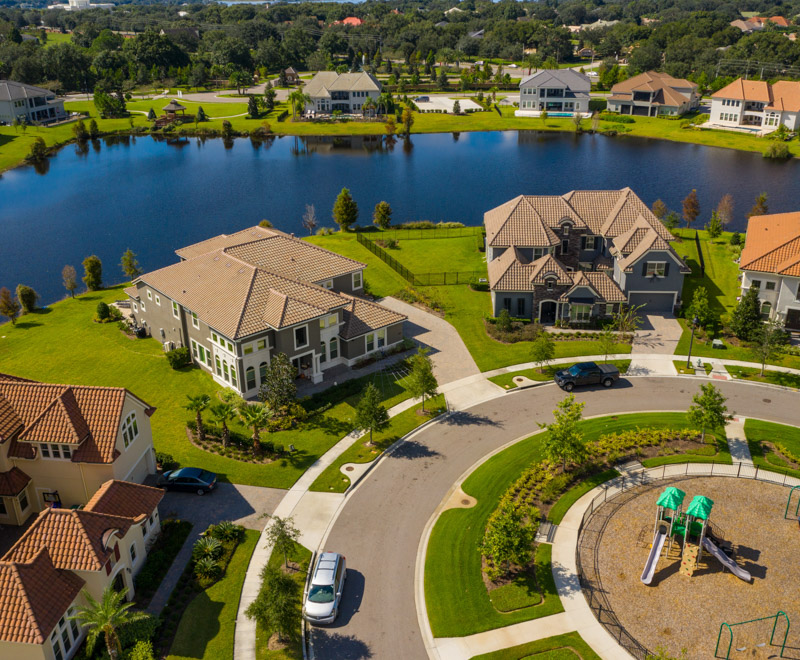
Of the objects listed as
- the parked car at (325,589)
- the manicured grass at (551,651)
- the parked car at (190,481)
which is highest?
the parked car at (190,481)

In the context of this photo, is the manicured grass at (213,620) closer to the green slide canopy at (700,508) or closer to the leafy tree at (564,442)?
the leafy tree at (564,442)

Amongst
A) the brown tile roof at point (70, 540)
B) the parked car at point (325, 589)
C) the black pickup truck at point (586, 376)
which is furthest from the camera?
the black pickup truck at point (586, 376)

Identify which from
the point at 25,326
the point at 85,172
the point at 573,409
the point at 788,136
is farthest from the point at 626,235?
the point at 85,172

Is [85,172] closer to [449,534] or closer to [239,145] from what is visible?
[239,145]

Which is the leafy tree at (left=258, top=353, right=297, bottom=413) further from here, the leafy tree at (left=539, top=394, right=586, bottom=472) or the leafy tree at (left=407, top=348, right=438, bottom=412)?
the leafy tree at (left=539, top=394, right=586, bottom=472)

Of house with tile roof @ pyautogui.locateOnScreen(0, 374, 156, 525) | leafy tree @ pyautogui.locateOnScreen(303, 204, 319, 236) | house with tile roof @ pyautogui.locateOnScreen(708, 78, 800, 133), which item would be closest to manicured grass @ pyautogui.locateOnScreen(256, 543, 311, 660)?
house with tile roof @ pyautogui.locateOnScreen(0, 374, 156, 525)

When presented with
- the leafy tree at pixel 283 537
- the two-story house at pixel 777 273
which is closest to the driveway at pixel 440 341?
the leafy tree at pixel 283 537
